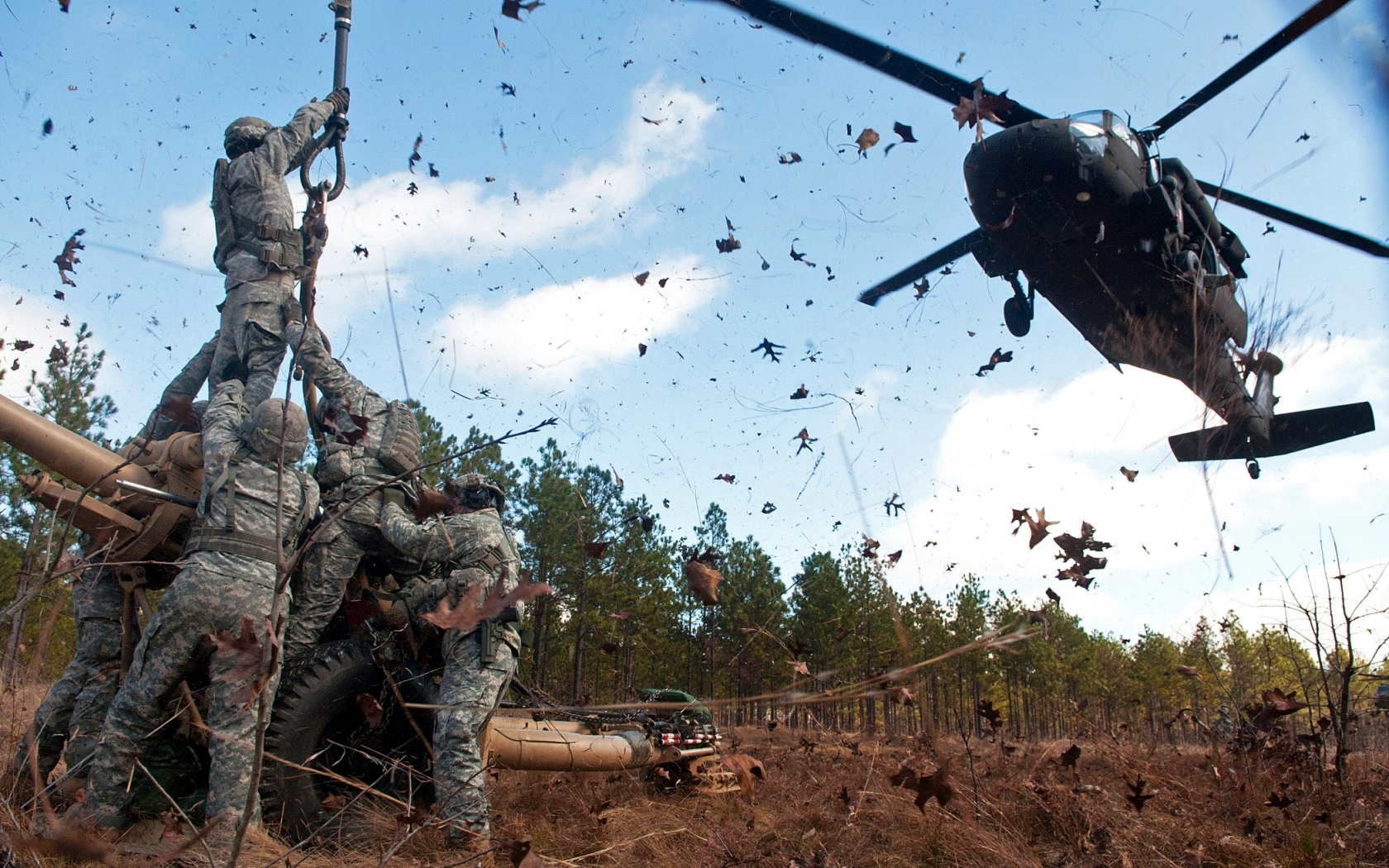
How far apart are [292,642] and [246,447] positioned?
1.11 m

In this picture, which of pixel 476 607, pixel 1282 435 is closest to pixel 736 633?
pixel 1282 435

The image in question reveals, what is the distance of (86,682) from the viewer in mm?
4711

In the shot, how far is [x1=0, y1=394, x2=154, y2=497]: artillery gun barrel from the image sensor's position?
4.49m

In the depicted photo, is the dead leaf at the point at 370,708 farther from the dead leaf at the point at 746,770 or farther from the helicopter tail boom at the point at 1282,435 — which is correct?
the helicopter tail boom at the point at 1282,435

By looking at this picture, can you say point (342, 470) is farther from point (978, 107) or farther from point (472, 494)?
point (978, 107)

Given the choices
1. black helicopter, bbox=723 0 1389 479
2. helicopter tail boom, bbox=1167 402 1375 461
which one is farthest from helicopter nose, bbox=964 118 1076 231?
helicopter tail boom, bbox=1167 402 1375 461

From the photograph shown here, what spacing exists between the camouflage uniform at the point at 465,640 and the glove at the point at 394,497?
0.13 meters

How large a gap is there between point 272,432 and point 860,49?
A: 4.21 m

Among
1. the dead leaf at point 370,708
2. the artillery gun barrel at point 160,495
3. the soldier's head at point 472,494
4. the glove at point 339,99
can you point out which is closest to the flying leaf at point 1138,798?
the soldier's head at point 472,494

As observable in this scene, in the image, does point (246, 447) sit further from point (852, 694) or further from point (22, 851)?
point (852, 694)

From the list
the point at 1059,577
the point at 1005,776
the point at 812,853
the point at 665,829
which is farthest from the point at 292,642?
the point at 1005,776

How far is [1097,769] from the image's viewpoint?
24.3 feet

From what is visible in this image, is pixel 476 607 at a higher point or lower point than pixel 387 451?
lower

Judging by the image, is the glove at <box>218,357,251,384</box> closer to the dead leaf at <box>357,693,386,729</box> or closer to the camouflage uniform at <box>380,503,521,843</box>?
the camouflage uniform at <box>380,503,521,843</box>
